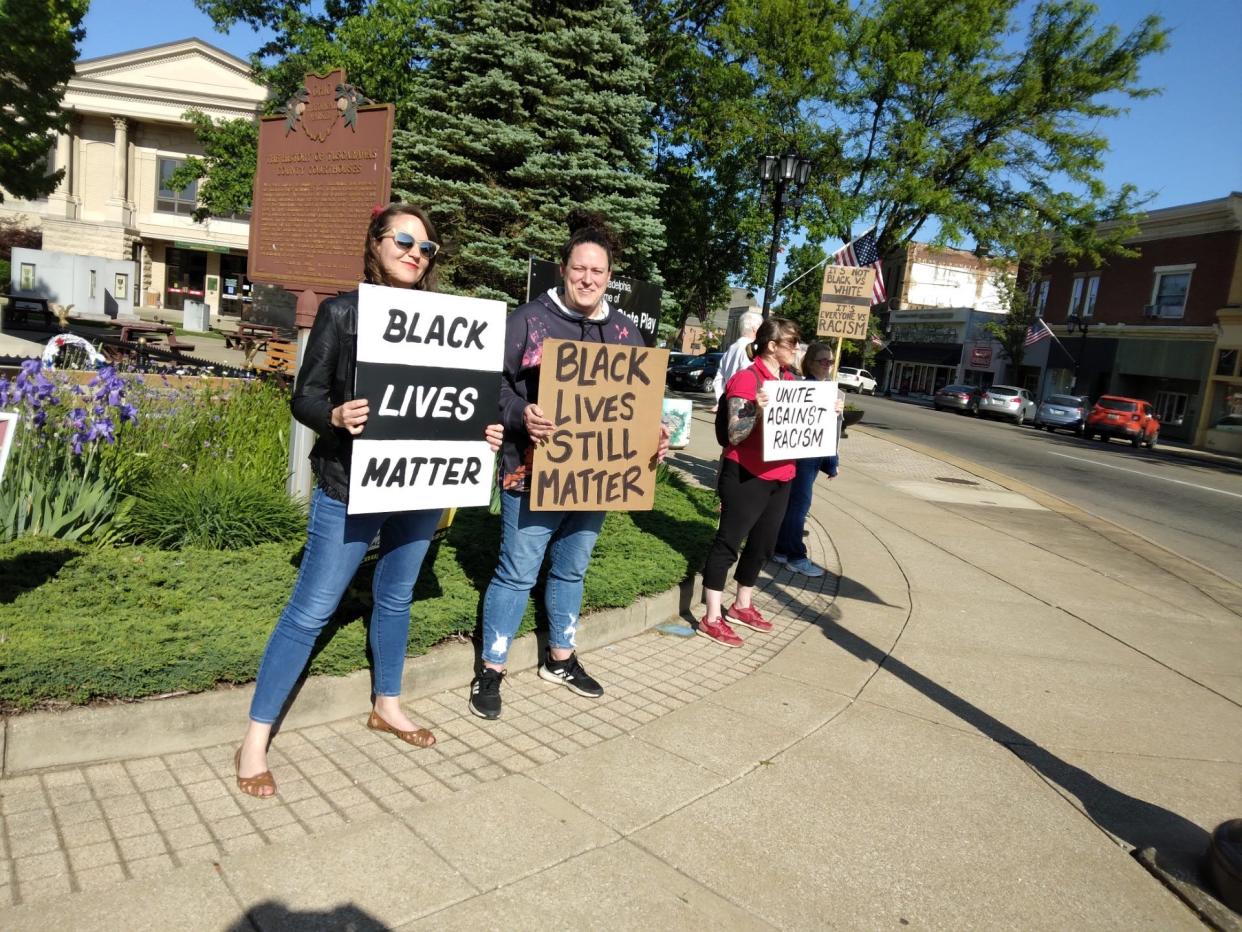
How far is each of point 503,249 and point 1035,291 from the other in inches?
1650

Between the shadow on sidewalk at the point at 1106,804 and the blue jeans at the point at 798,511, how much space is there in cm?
239

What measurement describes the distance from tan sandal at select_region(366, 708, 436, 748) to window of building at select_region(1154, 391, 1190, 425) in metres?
40.9

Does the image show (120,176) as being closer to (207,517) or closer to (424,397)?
(207,517)

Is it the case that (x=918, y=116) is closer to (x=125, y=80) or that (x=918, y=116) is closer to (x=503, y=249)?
(x=503, y=249)

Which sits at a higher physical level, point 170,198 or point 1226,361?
point 170,198

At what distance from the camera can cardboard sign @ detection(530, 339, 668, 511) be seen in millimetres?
3719

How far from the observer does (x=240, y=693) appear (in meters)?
3.33

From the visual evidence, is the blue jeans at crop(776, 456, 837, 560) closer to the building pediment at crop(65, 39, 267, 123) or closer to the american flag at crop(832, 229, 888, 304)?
the american flag at crop(832, 229, 888, 304)

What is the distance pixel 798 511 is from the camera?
708 cm

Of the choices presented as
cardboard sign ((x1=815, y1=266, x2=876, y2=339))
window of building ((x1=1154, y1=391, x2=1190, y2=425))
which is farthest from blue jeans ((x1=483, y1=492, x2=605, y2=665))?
window of building ((x1=1154, y1=391, x2=1190, y2=425))

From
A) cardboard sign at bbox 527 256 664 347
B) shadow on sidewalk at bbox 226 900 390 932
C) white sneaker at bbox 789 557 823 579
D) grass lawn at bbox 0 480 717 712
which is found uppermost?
cardboard sign at bbox 527 256 664 347

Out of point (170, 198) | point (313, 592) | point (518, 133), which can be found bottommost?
point (313, 592)

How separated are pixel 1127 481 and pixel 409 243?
17.0 metres

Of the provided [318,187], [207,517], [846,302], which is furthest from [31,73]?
[207,517]
